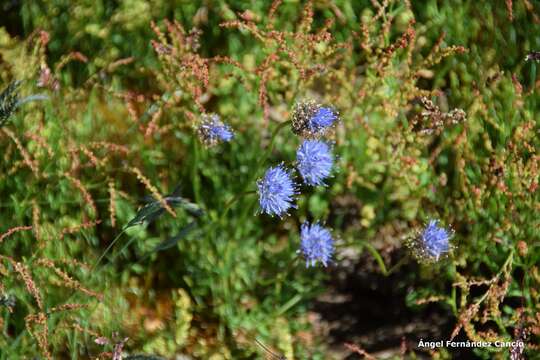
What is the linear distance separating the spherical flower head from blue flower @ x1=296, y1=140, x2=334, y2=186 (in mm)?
248

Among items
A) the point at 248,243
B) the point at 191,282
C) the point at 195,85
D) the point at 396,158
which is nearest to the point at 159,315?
the point at 191,282

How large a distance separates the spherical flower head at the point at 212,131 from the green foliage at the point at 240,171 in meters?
0.04

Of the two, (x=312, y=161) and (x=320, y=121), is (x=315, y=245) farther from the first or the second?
(x=320, y=121)

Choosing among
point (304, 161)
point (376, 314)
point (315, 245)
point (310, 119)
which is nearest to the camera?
point (310, 119)

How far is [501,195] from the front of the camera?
6.93 feet

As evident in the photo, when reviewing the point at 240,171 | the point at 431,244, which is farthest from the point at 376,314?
the point at 240,171

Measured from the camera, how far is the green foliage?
1970 mm

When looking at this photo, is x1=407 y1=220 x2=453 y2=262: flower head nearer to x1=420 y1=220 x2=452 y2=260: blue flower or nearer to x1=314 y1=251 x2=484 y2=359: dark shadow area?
x1=420 y1=220 x2=452 y2=260: blue flower

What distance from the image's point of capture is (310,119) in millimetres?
1674

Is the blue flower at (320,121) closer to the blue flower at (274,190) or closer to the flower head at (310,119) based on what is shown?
the flower head at (310,119)

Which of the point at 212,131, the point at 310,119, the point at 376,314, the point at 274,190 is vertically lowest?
the point at 376,314

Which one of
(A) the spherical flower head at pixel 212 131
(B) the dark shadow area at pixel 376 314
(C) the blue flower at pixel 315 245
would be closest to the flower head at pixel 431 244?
(C) the blue flower at pixel 315 245

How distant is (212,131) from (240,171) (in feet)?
1.22

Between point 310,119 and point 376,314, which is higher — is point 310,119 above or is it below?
above
